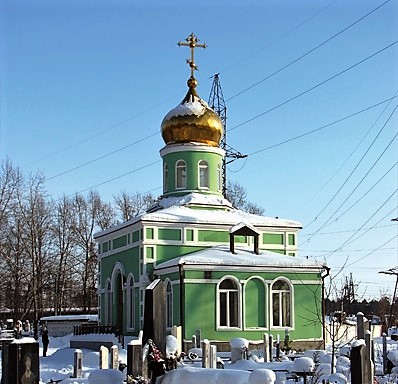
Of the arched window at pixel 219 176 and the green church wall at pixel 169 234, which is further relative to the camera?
the arched window at pixel 219 176

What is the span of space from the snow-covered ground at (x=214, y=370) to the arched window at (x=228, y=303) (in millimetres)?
3674

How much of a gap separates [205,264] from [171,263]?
136cm

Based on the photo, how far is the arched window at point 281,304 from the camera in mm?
27922

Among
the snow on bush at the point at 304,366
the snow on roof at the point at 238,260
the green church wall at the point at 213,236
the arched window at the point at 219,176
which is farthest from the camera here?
the arched window at the point at 219,176

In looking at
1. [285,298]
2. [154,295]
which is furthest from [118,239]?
[154,295]

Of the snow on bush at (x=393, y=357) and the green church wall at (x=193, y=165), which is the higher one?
the green church wall at (x=193, y=165)

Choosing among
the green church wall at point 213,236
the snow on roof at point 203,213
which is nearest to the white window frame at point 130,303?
the snow on roof at point 203,213

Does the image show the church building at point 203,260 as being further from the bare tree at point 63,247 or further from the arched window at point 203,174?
the bare tree at point 63,247

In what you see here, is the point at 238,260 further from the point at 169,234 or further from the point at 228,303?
the point at 169,234

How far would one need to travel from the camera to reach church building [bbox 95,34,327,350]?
26.9m

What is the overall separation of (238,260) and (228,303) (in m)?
1.53

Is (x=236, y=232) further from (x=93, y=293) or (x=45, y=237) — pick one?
(x=93, y=293)

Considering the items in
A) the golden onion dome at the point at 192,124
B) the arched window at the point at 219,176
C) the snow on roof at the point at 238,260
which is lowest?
the snow on roof at the point at 238,260

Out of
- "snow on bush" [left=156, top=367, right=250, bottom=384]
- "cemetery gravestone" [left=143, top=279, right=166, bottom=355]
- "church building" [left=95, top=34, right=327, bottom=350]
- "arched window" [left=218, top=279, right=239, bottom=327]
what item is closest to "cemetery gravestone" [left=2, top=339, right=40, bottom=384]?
"cemetery gravestone" [left=143, top=279, right=166, bottom=355]
